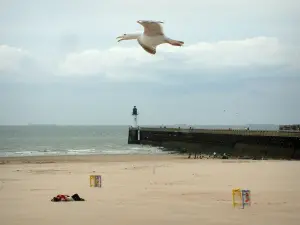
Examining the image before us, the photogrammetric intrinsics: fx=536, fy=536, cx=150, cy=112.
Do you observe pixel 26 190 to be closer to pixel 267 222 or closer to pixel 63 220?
pixel 63 220

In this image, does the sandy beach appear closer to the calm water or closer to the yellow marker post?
the yellow marker post

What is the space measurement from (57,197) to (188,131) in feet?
150

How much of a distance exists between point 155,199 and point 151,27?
875cm

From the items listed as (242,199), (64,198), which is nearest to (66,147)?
(64,198)

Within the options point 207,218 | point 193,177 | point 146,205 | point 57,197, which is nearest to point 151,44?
point 207,218

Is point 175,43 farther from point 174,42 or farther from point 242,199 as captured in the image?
point 242,199

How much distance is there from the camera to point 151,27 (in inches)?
262

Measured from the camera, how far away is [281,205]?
1339 cm

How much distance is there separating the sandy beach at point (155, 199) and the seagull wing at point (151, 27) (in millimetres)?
5674

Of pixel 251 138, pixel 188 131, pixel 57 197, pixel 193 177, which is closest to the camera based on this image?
pixel 57 197

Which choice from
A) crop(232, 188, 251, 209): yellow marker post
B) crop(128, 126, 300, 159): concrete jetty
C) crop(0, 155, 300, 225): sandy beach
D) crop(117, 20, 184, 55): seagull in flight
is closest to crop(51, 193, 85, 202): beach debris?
crop(0, 155, 300, 225): sandy beach

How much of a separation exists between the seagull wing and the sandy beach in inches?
223

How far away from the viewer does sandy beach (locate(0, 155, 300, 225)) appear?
1186 cm

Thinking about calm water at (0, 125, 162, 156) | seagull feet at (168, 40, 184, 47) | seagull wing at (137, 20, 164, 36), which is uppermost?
seagull wing at (137, 20, 164, 36)
